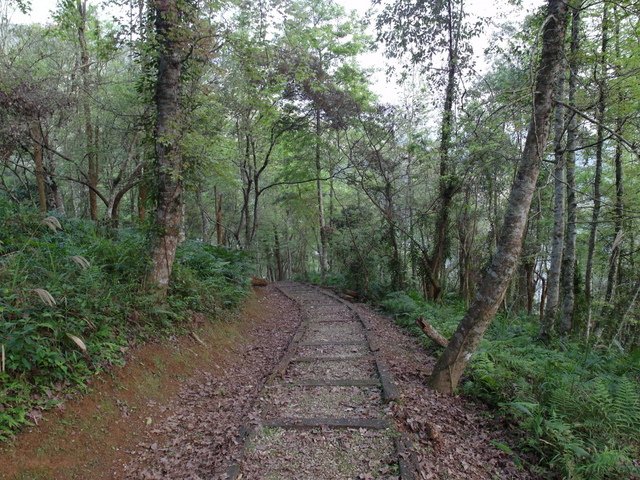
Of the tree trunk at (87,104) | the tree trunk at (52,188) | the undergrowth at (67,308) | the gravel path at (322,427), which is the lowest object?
the gravel path at (322,427)

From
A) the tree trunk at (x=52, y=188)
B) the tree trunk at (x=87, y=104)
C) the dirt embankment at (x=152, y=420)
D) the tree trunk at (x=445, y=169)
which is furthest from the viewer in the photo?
the tree trunk at (x=52, y=188)

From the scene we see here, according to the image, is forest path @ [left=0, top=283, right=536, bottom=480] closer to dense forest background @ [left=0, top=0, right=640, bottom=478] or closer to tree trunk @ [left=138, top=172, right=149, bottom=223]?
dense forest background @ [left=0, top=0, right=640, bottom=478]

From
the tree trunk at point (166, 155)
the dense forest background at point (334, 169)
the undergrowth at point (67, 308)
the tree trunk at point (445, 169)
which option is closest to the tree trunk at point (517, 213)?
the dense forest background at point (334, 169)

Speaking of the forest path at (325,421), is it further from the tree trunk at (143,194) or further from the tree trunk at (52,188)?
the tree trunk at (52,188)

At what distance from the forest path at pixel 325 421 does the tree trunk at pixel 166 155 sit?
109 inches

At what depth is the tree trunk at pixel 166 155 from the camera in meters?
6.28

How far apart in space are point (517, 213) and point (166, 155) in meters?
5.59

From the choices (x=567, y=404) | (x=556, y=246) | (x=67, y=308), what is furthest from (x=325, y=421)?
(x=556, y=246)

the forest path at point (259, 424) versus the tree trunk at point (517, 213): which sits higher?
the tree trunk at point (517, 213)

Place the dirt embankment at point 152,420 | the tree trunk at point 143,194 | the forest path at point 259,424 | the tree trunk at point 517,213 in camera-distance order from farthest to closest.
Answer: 1. the tree trunk at point 143,194
2. the tree trunk at point 517,213
3. the forest path at point 259,424
4. the dirt embankment at point 152,420

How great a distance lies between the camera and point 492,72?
1452cm

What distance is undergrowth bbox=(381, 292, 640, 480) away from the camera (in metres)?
3.62

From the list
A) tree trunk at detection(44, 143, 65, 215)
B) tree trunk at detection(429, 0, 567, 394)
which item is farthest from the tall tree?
tree trunk at detection(44, 143, 65, 215)

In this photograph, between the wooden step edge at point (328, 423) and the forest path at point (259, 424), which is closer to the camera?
the forest path at point (259, 424)
